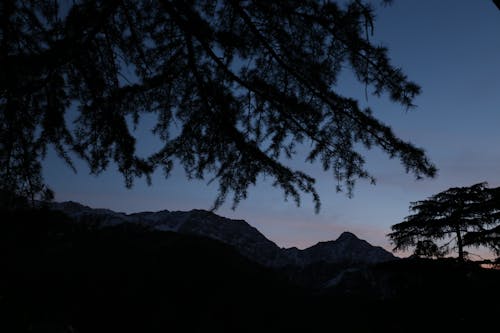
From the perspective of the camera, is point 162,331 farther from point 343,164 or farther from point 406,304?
point 343,164

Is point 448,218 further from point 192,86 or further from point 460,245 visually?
point 192,86

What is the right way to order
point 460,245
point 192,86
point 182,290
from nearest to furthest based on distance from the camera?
point 192,86, point 460,245, point 182,290

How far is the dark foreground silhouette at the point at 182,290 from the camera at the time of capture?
1090 centimetres

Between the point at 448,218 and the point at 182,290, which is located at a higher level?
the point at 448,218

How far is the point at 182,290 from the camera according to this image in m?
85.8

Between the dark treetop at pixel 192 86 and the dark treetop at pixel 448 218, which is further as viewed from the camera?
the dark treetop at pixel 448 218

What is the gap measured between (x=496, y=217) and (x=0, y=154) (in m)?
16.3

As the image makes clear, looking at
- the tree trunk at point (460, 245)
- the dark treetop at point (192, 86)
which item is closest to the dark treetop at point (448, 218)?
the tree trunk at point (460, 245)

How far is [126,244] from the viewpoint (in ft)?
472

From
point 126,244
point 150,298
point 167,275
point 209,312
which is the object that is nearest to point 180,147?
point 150,298

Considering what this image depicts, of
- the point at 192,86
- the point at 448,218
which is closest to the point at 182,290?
the point at 448,218

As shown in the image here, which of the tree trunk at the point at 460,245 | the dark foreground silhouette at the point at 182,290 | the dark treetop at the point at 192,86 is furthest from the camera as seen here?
the tree trunk at the point at 460,245

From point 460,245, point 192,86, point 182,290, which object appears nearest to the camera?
point 192,86

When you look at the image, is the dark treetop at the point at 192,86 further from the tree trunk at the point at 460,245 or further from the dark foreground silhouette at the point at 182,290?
the tree trunk at the point at 460,245
